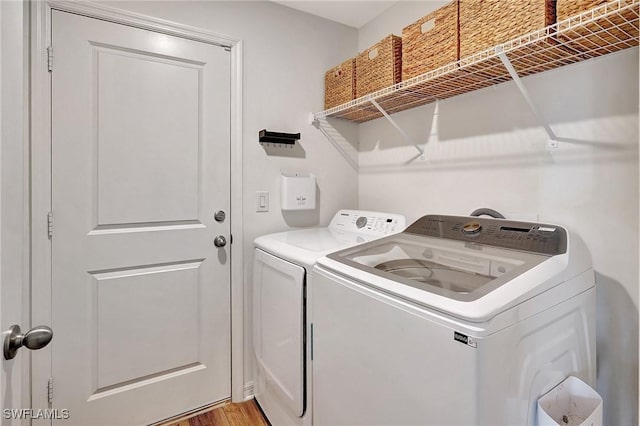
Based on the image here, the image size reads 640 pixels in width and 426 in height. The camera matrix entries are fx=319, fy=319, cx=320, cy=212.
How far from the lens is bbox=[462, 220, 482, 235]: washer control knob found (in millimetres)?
1299

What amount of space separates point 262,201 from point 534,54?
1508 millimetres

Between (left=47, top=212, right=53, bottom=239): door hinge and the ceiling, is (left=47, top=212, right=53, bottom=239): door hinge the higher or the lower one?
the lower one

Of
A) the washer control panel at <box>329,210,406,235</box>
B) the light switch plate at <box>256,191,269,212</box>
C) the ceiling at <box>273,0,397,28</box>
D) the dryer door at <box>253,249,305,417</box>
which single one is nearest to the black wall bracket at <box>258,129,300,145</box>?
the light switch plate at <box>256,191,269,212</box>

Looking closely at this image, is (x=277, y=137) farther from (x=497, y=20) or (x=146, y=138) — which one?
(x=497, y=20)

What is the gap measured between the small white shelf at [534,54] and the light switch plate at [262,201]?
2.70 ft

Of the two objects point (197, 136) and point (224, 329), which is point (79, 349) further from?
point (197, 136)

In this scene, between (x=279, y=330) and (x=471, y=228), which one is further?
(x=279, y=330)

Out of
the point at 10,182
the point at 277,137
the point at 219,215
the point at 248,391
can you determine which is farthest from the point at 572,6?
the point at 248,391

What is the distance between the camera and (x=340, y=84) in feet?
6.70

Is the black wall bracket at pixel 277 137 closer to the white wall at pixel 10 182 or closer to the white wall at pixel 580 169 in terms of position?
the white wall at pixel 580 169

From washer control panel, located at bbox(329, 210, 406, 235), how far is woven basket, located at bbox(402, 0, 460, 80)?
0.74m

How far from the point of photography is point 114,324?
1641mm

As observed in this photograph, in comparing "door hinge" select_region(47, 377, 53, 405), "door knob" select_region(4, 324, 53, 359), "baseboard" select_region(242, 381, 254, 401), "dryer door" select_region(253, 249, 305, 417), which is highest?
"door knob" select_region(4, 324, 53, 359)

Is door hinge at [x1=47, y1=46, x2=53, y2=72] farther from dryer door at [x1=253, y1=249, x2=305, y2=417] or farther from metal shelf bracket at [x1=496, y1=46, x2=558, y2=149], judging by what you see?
metal shelf bracket at [x1=496, y1=46, x2=558, y2=149]
